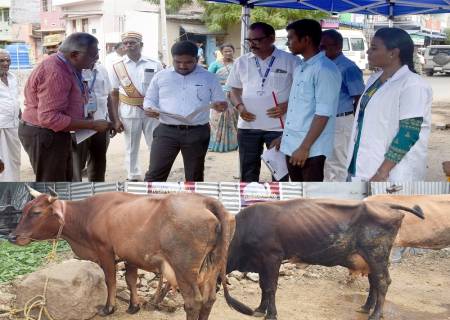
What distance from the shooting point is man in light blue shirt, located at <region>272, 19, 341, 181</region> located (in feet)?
12.5

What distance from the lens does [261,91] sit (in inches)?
189

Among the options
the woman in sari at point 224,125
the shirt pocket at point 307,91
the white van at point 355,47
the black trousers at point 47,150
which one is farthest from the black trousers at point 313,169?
the white van at point 355,47

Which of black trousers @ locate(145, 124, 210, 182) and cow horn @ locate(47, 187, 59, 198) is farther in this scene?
black trousers @ locate(145, 124, 210, 182)

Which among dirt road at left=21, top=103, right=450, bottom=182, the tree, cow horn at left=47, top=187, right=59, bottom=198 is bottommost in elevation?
dirt road at left=21, top=103, right=450, bottom=182

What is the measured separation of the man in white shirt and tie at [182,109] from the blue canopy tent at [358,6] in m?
1.78

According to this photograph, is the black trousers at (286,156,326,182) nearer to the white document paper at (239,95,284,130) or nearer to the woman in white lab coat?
the woman in white lab coat

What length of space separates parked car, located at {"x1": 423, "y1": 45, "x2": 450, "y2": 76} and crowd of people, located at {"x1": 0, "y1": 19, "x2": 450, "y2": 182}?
23400mm

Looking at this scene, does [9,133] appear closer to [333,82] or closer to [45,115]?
[45,115]

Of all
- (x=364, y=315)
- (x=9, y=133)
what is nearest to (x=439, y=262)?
(x=364, y=315)

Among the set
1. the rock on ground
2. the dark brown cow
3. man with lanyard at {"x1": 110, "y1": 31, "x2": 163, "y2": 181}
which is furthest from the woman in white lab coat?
man with lanyard at {"x1": 110, "y1": 31, "x2": 163, "y2": 181}

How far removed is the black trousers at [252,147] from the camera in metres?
4.89

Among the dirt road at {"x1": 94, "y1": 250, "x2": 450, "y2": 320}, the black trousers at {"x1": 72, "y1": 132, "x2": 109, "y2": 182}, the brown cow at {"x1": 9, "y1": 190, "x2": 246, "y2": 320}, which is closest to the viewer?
the brown cow at {"x1": 9, "y1": 190, "x2": 246, "y2": 320}

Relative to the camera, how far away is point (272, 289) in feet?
10.5

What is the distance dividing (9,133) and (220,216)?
3885mm
